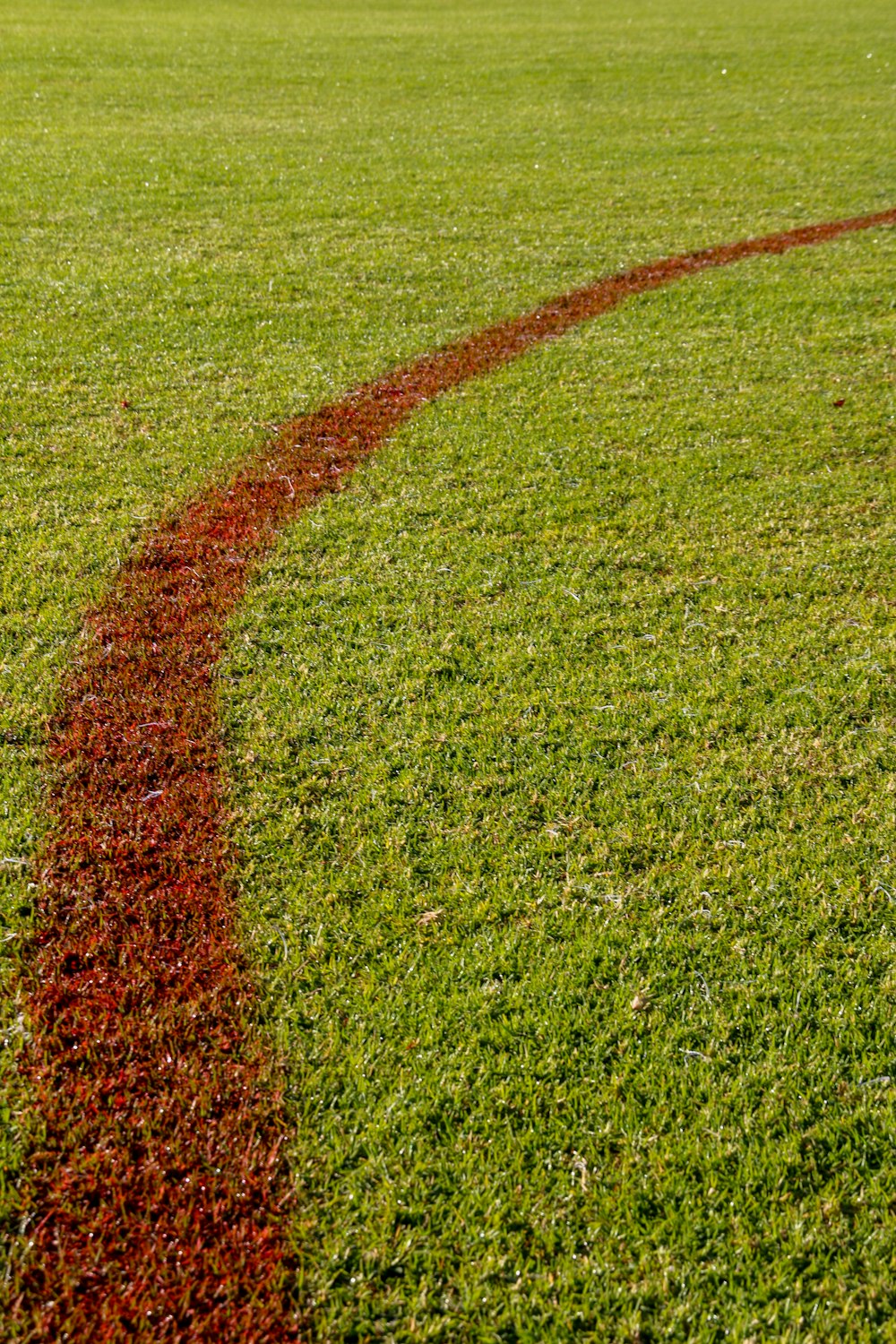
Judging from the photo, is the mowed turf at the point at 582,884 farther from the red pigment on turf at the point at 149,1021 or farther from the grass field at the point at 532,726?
the red pigment on turf at the point at 149,1021

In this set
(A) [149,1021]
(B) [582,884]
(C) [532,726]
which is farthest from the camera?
(C) [532,726]

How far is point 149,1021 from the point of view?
10.0ft

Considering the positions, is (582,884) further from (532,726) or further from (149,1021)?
(149,1021)

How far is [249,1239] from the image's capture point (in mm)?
2529

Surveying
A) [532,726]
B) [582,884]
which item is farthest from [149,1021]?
[532,726]

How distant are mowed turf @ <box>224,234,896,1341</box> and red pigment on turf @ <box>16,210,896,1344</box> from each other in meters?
0.15

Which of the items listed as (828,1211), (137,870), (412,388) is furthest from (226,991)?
(412,388)

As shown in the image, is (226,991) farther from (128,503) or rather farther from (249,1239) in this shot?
(128,503)

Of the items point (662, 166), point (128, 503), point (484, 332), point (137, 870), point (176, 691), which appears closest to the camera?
point (137, 870)

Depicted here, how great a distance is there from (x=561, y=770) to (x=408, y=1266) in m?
2.00

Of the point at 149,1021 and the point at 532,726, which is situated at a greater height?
the point at 532,726

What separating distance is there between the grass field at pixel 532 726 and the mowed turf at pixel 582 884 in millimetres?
14

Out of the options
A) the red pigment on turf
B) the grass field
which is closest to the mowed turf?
the grass field

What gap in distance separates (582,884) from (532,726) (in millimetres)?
912
